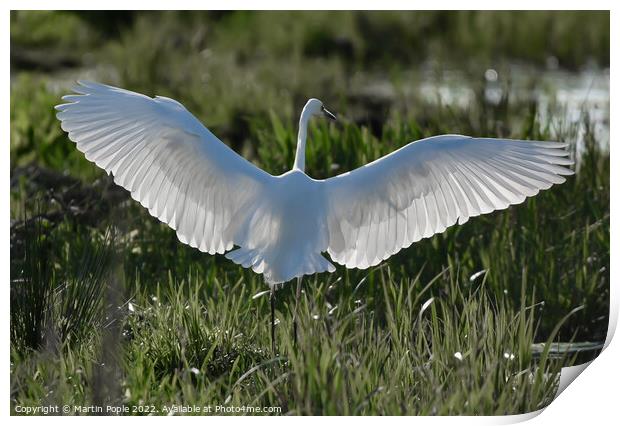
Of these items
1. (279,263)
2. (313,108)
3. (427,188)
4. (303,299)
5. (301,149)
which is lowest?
(303,299)

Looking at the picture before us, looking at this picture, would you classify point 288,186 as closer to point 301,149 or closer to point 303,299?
point 301,149

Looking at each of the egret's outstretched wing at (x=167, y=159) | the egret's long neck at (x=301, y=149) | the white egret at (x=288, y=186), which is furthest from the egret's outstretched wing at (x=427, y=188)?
the egret's outstretched wing at (x=167, y=159)

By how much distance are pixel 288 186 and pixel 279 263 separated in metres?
0.23

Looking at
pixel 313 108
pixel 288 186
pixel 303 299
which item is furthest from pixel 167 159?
pixel 303 299

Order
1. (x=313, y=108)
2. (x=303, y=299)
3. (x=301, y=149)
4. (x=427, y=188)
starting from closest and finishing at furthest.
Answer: (x=427, y=188), (x=301, y=149), (x=313, y=108), (x=303, y=299)

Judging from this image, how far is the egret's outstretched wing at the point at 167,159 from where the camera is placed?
10.5 ft

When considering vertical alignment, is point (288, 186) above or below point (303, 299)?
above

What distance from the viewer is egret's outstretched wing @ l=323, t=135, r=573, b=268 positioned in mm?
3172

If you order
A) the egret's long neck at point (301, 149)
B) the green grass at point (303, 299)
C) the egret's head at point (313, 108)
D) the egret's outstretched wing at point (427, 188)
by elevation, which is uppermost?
the egret's head at point (313, 108)

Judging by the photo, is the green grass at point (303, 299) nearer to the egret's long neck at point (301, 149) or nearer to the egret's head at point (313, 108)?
the egret's long neck at point (301, 149)

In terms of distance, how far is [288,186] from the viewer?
3268 millimetres

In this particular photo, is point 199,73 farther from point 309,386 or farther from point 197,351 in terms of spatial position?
point 309,386

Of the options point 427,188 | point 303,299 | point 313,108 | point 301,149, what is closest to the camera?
point 427,188

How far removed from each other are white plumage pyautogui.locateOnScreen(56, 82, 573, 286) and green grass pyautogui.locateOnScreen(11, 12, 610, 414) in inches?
7.1
